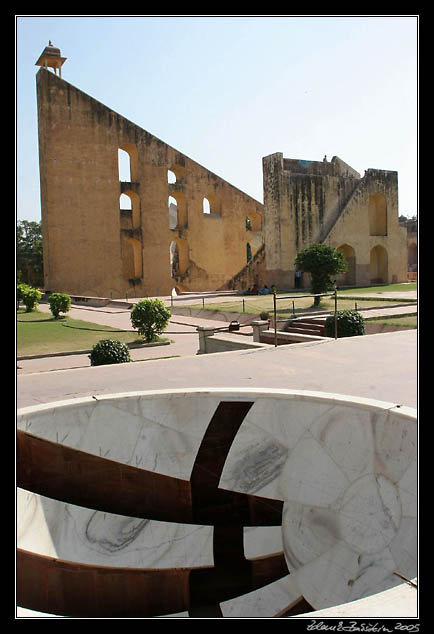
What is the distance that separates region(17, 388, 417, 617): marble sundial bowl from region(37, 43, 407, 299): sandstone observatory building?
1908 centimetres

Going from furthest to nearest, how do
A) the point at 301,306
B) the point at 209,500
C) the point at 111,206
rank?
1. the point at 111,206
2. the point at 301,306
3. the point at 209,500

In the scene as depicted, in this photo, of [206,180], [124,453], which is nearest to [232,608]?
[124,453]

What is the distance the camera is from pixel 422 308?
2.38 meters

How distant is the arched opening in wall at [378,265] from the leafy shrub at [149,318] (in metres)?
17.4

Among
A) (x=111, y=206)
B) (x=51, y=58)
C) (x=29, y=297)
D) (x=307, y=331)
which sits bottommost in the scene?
(x=307, y=331)

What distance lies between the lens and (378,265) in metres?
27.3

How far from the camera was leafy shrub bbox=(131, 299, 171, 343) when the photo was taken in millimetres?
11805

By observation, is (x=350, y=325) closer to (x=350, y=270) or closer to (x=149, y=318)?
(x=149, y=318)

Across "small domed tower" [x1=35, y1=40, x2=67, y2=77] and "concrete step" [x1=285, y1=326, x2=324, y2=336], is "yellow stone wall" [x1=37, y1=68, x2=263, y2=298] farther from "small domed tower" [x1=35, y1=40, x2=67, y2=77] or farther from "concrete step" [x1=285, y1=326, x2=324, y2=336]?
"concrete step" [x1=285, y1=326, x2=324, y2=336]

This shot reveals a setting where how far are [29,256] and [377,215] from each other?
20783mm

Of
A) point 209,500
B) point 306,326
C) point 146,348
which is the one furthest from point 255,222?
point 209,500

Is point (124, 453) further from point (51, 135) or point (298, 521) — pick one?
point (51, 135)

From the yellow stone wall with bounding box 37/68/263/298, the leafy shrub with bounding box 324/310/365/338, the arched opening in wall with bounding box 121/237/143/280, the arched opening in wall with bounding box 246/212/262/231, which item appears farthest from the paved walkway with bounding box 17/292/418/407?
the arched opening in wall with bounding box 246/212/262/231

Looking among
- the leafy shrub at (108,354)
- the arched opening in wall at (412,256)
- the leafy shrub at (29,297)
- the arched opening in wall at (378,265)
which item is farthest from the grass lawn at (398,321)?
the arched opening in wall at (412,256)
